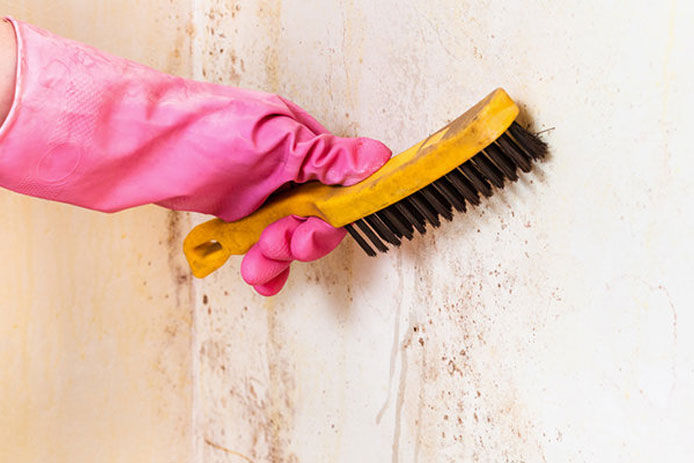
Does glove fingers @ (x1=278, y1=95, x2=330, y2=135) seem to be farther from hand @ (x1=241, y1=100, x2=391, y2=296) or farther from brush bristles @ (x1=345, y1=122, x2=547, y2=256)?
brush bristles @ (x1=345, y1=122, x2=547, y2=256)

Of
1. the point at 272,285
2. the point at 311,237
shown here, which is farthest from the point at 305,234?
the point at 272,285

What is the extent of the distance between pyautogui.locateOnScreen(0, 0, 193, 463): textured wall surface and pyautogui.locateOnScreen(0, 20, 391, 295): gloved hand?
1.07 ft

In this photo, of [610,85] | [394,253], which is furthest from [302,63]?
[610,85]

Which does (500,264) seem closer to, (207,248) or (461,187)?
(461,187)

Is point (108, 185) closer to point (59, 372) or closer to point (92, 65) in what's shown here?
point (92, 65)

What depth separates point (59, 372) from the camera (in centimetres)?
92

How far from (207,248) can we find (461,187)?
1.04ft

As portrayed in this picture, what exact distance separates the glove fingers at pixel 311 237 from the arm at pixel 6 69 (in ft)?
0.89

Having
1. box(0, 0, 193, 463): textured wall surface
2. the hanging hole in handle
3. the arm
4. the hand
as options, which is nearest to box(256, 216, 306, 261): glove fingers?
the hand

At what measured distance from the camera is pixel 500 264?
2.03ft

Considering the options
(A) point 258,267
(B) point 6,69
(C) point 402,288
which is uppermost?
(B) point 6,69

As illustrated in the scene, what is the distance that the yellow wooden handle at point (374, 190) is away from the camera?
→ 534mm

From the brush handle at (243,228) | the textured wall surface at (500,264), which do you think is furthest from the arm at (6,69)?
the textured wall surface at (500,264)

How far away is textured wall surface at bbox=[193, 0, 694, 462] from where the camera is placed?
488 mm
